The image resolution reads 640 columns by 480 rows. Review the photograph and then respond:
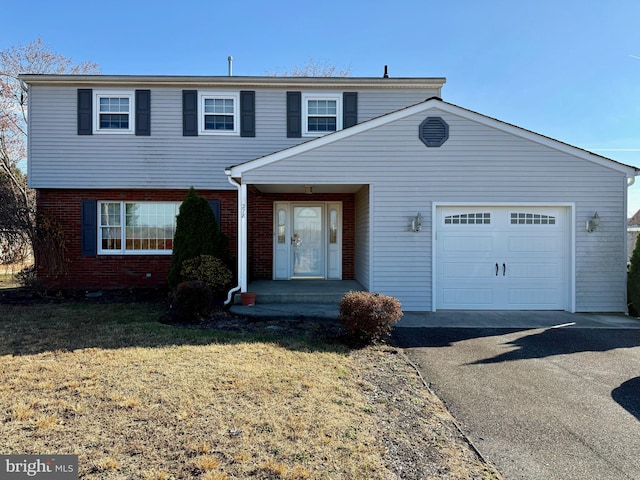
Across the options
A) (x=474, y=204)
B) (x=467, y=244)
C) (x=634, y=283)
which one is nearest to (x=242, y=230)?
(x=467, y=244)

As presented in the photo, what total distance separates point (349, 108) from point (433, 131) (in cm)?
342

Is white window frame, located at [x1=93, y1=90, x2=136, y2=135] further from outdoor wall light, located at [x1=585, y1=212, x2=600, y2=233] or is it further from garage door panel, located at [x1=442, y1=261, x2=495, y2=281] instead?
outdoor wall light, located at [x1=585, y1=212, x2=600, y2=233]

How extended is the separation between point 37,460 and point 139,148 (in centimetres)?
965

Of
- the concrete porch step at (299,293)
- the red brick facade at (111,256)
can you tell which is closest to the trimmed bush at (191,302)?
the concrete porch step at (299,293)

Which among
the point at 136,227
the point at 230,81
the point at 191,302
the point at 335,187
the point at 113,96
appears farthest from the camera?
the point at 136,227

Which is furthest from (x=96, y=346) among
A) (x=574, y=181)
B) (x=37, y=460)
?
(x=574, y=181)

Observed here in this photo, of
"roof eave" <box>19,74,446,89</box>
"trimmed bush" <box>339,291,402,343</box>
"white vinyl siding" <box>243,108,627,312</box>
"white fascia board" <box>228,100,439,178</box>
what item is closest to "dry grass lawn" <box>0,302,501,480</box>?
"trimmed bush" <box>339,291,402,343</box>

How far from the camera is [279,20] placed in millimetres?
11148

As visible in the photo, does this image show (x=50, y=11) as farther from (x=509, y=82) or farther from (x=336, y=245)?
(x=509, y=82)

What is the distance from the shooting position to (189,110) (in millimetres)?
10820

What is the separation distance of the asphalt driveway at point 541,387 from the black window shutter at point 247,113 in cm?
698

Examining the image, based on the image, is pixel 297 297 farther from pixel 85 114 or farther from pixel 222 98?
pixel 85 114

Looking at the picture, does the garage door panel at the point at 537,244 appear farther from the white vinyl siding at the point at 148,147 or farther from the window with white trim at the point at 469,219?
the white vinyl siding at the point at 148,147

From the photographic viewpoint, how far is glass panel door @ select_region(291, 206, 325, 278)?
11.5m
